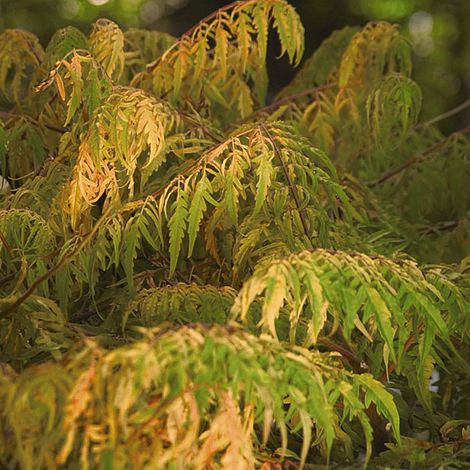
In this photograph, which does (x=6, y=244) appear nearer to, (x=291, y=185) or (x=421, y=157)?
(x=291, y=185)

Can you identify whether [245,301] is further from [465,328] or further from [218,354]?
[465,328]

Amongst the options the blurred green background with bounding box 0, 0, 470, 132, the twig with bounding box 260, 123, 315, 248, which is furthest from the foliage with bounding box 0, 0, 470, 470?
the blurred green background with bounding box 0, 0, 470, 132

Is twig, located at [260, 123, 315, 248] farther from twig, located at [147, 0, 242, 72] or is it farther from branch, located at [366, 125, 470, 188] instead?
branch, located at [366, 125, 470, 188]

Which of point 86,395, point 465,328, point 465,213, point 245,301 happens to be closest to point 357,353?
point 465,328

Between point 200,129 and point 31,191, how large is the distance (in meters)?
0.19

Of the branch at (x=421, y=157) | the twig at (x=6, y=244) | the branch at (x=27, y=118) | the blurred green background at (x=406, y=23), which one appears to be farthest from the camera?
the blurred green background at (x=406, y=23)

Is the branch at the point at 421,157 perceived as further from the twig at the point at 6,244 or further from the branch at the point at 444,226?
the twig at the point at 6,244

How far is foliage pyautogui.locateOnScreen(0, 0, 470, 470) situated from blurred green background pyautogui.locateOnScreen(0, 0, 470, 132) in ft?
11.2

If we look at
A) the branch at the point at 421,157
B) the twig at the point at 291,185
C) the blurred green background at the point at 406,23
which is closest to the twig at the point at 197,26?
the twig at the point at 291,185

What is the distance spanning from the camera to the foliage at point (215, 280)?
0.57 m

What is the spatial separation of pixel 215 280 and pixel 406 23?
13.5 feet

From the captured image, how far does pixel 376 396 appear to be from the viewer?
73 cm

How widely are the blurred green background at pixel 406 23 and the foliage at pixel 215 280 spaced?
3.41 m

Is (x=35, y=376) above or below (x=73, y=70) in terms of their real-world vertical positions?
below
